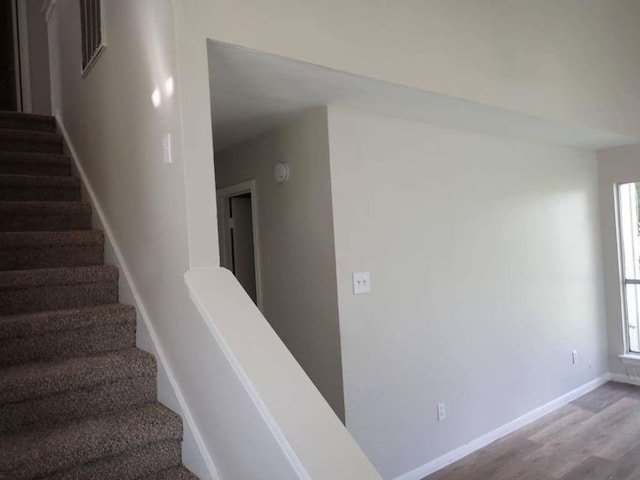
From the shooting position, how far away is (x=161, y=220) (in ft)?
6.64

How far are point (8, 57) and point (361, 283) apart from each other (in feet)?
17.6

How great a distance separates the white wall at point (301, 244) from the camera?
2916 mm

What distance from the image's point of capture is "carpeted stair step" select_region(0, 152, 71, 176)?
3.17 metres

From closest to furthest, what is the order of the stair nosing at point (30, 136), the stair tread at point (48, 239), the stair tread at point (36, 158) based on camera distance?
the stair tread at point (48, 239) < the stair tread at point (36, 158) < the stair nosing at point (30, 136)

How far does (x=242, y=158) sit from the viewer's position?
3695 millimetres

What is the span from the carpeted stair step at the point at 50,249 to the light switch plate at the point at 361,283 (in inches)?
57.2

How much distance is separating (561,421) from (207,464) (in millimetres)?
3464

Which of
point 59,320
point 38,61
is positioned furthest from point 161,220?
point 38,61

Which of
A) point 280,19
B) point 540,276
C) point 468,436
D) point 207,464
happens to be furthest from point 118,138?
point 540,276

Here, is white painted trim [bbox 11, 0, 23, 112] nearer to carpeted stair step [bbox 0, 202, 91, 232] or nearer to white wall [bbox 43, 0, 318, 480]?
white wall [bbox 43, 0, 318, 480]

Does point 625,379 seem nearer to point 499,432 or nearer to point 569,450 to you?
point 569,450

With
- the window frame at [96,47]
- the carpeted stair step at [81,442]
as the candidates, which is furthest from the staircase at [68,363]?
the window frame at [96,47]

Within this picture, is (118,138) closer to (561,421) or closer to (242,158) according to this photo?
(242,158)

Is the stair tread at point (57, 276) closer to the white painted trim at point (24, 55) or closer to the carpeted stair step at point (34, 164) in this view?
the carpeted stair step at point (34, 164)
